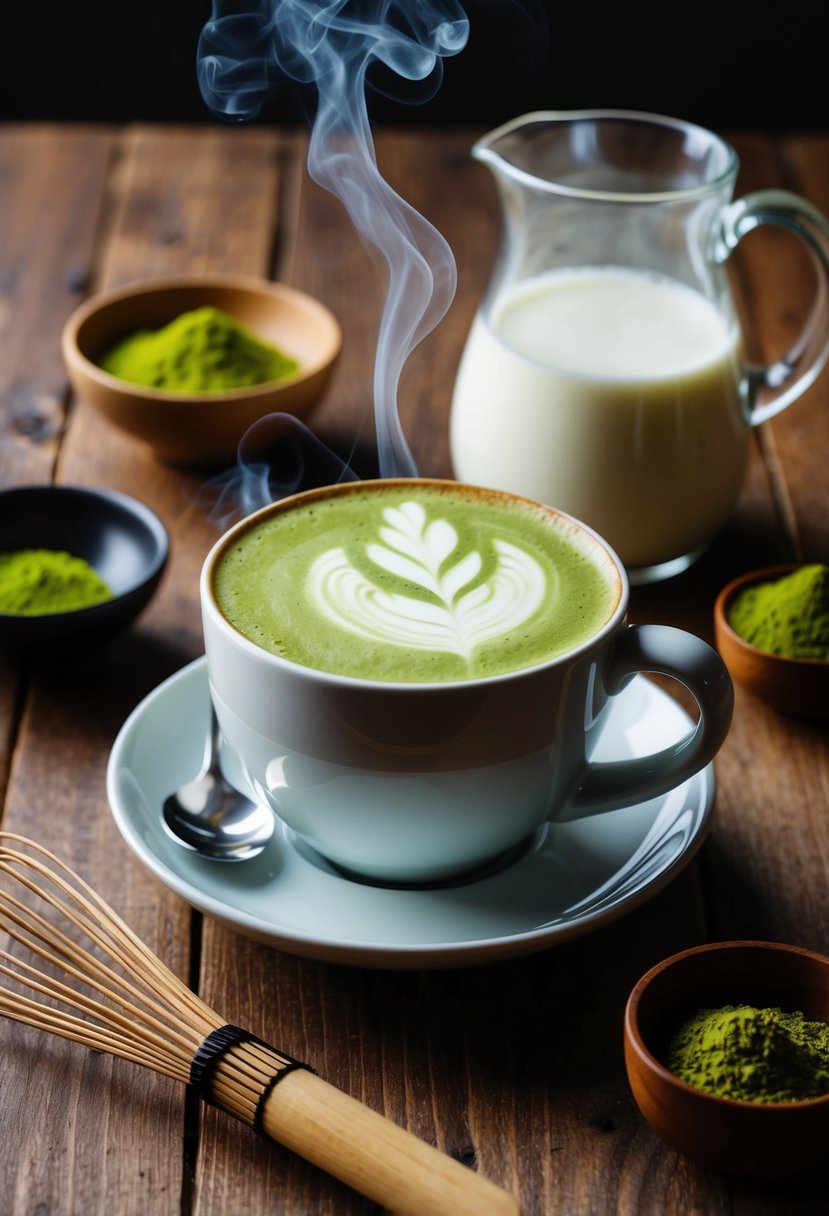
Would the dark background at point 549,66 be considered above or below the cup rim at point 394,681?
below

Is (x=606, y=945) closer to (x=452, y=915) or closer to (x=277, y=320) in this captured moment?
(x=452, y=915)

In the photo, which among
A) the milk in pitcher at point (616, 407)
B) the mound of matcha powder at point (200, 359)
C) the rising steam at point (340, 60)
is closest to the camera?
the milk in pitcher at point (616, 407)

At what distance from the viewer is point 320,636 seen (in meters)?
0.91

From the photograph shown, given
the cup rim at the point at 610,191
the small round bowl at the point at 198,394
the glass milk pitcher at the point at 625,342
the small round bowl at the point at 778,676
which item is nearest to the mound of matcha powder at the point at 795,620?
the small round bowl at the point at 778,676

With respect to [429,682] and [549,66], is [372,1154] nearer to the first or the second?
[429,682]

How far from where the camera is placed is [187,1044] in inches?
30.7

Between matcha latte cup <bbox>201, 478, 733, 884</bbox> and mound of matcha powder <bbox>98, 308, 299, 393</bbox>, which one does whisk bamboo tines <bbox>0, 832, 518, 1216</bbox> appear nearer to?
matcha latte cup <bbox>201, 478, 733, 884</bbox>

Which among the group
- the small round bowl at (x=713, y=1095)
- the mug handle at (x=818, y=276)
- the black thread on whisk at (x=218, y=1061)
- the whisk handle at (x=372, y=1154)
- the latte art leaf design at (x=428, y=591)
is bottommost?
the black thread on whisk at (x=218, y=1061)

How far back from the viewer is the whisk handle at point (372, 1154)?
0.67 m

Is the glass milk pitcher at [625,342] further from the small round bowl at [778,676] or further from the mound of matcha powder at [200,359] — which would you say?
the mound of matcha powder at [200,359]

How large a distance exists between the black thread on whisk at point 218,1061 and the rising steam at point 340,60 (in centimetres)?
78

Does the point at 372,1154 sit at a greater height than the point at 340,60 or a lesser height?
lesser

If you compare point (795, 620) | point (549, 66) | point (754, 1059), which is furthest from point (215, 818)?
point (549, 66)

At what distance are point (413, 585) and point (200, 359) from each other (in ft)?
2.13
